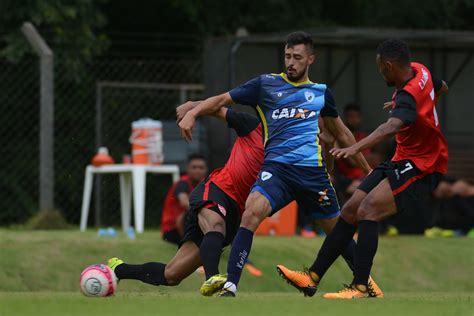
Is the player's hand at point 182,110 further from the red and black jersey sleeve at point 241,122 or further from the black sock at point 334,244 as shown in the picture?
the black sock at point 334,244

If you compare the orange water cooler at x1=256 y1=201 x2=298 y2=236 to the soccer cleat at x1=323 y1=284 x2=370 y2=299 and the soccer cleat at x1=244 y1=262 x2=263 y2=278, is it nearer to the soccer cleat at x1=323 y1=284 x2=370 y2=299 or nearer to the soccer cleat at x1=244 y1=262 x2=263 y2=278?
the soccer cleat at x1=244 y1=262 x2=263 y2=278

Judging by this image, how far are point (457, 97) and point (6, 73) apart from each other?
7213mm

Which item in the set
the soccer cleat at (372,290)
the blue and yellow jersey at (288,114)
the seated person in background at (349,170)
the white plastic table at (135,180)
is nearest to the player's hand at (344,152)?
the blue and yellow jersey at (288,114)

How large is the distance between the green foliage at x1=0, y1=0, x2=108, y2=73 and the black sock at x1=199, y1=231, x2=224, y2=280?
811cm

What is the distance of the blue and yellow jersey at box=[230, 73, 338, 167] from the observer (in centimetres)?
1039

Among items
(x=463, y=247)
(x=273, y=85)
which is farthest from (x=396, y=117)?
(x=463, y=247)

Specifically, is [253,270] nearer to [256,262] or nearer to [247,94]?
[256,262]

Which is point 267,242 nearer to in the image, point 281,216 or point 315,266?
point 281,216

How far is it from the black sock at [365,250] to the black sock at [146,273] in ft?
5.15

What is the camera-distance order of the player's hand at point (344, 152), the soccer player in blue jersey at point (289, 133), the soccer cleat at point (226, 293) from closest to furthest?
1. the player's hand at point (344, 152)
2. the soccer cleat at point (226, 293)
3. the soccer player in blue jersey at point (289, 133)

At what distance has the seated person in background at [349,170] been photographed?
17266mm

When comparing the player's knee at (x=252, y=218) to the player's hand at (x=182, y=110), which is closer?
the player's knee at (x=252, y=218)

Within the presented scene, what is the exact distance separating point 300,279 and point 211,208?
879 mm

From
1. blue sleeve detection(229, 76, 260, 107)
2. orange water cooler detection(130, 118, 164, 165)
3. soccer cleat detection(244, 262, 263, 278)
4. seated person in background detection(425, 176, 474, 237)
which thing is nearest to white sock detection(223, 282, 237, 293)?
blue sleeve detection(229, 76, 260, 107)
